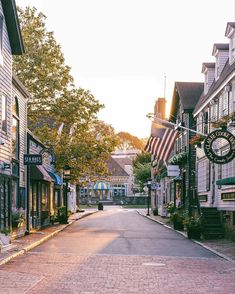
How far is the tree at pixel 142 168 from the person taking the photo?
95.9 meters

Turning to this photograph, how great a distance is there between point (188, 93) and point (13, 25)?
23454mm

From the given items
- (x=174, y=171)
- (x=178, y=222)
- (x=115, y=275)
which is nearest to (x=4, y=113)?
(x=115, y=275)

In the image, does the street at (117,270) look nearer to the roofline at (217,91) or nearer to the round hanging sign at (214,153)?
the round hanging sign at (214,153)

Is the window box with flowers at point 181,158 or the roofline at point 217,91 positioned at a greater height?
the roofline at point 217,91

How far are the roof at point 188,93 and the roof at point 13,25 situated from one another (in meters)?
20.7

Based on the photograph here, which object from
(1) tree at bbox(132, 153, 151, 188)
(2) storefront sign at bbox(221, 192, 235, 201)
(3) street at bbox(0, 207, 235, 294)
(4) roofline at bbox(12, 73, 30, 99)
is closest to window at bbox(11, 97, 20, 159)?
(4) roofline at bbox(12, 73, 30, 99)

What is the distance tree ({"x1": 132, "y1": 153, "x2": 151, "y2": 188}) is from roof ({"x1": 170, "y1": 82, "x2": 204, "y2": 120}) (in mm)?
48180

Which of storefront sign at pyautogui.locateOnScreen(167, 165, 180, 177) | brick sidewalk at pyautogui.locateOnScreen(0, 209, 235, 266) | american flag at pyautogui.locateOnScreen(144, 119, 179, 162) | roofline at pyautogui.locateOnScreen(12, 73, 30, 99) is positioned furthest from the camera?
storefront sign at pyautogui.locateOnScreen(167, 165, 180, 177)

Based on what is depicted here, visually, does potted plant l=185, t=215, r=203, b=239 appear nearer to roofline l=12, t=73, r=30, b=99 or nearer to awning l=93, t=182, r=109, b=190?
roofline l=12, t=73, r=30, b=99

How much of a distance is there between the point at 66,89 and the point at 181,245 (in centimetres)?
1893

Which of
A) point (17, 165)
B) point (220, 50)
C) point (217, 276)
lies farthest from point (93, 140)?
point (217, 276)

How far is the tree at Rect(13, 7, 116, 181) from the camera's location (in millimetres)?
39500

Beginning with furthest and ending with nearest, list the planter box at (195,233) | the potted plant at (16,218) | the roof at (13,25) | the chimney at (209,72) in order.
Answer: the chimney at (209,72) < the planter box at (195,233) < the potted plant at (16,218) < the roof at (13,25)

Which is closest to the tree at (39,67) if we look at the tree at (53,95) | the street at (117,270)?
the tree at (53,95)
